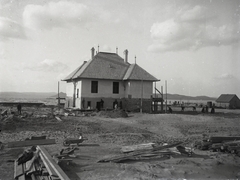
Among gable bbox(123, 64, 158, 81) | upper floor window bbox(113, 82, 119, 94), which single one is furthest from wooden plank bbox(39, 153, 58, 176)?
upper floor window bbox(113, 82, 119, 94)

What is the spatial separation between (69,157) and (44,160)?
1.45m

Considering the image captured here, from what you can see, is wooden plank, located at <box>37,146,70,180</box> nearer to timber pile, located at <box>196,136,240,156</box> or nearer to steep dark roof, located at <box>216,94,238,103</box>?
timber pile, located at <box>196,136,240,156</box>

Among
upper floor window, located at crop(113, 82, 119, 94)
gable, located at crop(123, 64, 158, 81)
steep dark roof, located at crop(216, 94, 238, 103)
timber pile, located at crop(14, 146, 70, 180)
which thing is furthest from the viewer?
steep dark roof, located at crop(216, 94, 238, 103)

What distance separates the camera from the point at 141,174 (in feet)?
25.2

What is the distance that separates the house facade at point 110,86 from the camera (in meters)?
29.5

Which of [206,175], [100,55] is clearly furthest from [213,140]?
[100,55]

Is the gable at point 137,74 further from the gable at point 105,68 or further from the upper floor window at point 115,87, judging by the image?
the upper floor window at point 115,87

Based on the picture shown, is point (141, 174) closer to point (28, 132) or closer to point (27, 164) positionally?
point (27, 164)

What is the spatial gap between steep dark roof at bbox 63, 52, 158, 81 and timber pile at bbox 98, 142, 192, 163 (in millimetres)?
20246

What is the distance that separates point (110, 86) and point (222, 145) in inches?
820

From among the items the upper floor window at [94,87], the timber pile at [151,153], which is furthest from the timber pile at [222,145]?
the upper floor window at [94,87]

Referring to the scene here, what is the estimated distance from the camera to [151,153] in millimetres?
9609

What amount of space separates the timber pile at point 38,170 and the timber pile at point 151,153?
214cm

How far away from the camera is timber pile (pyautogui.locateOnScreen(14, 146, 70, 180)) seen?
6.85 m
